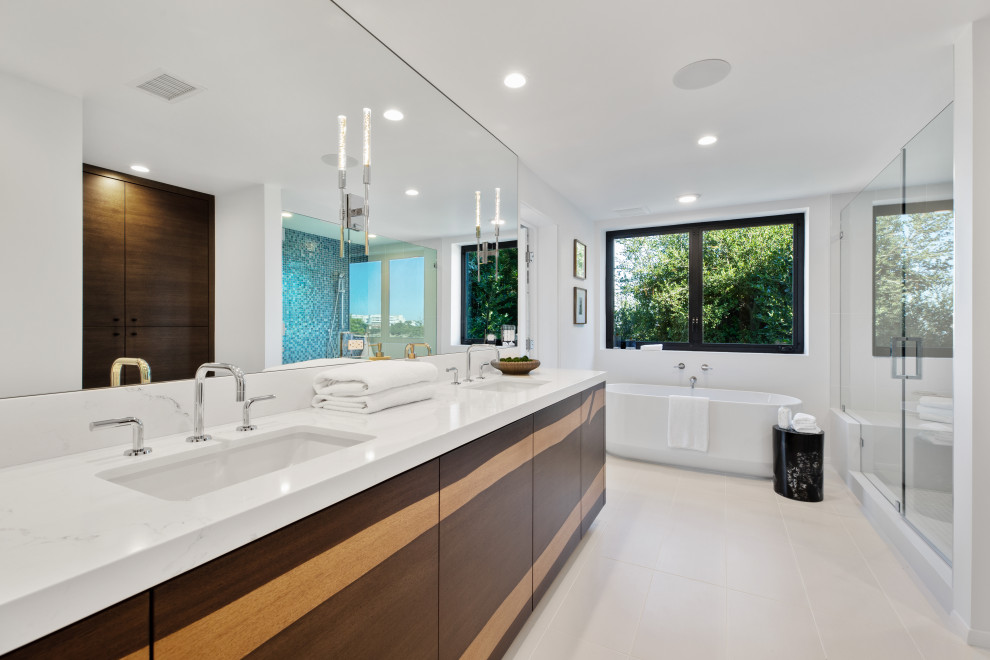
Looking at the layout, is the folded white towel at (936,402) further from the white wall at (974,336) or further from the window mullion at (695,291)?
the window mullion at (695,291)

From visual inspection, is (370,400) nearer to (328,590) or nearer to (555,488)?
(328,590)

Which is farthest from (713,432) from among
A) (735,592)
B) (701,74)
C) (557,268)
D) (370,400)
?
(370,400)

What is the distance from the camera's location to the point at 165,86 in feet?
3.75

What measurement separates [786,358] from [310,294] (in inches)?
163

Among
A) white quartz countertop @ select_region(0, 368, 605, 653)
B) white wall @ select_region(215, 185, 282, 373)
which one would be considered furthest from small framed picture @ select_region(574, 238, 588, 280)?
white quartz countertop @ select_region(0, 368, 605, 653)

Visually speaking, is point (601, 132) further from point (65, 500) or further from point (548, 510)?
point (65, 500)

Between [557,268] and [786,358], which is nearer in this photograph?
[557,268]

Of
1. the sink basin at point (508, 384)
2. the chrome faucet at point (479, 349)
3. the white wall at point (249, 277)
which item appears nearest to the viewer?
the white wall at point (249, 277)

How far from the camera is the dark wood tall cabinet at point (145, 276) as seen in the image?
102 cm

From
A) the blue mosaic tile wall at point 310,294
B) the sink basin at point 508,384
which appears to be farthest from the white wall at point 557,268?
the blue mosaic tile wall at point 310,294

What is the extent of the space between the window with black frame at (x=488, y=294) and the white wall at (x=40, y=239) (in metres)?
1.73

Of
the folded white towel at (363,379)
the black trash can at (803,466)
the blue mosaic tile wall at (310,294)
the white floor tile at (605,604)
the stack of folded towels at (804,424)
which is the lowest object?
the white floor tile at (605,604)

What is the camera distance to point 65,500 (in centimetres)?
73

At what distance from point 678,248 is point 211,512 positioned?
4838 mm
